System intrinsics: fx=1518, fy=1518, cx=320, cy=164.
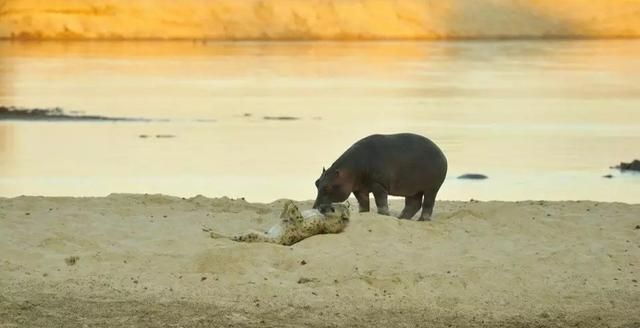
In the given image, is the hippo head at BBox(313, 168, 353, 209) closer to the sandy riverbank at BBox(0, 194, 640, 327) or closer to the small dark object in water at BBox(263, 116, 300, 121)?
the sandy riverbank at BBox(0, 194, 640, 327)

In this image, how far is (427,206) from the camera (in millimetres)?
9672

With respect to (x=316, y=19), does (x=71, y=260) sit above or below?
below

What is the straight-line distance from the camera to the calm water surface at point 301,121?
1369 cm

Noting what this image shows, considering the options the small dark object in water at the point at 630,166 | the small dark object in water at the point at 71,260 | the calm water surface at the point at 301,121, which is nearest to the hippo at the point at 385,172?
the small dark object in water at the point at 71,260

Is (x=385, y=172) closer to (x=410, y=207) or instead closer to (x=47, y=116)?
(x=410, y=207)

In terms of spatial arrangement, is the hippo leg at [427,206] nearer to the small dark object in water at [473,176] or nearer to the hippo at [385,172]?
the hippo at [385,172]

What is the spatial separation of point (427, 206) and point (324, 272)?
2118mm

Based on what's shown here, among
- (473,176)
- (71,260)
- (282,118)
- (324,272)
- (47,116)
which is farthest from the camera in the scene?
(282,118)

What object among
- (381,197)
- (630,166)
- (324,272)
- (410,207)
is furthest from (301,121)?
(324,272)

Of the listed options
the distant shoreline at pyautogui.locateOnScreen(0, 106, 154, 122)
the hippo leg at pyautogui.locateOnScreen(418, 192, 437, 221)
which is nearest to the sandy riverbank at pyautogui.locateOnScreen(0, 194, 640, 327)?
the hippo leg at pyautogui.locateOnScreen(418, 192, 437, 221)

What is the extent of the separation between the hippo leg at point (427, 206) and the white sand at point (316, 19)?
150 ft

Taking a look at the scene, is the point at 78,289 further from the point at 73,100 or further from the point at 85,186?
the point at 73,100

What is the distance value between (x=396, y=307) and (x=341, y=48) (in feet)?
148

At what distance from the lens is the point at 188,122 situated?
20.9 meters
